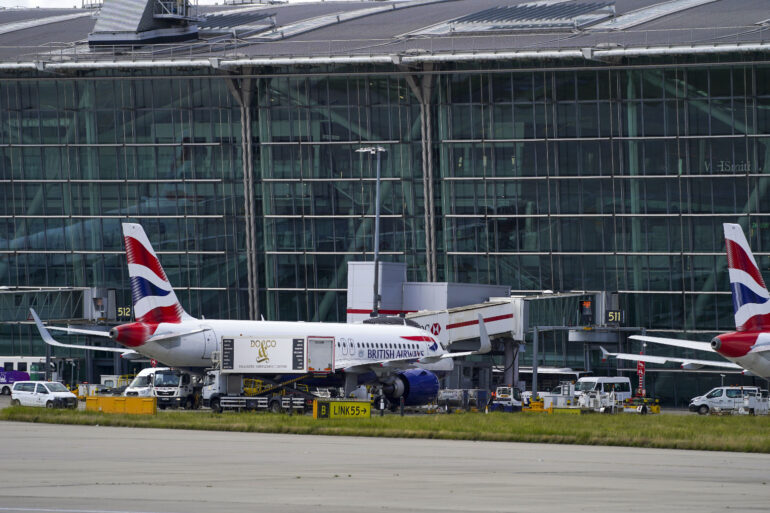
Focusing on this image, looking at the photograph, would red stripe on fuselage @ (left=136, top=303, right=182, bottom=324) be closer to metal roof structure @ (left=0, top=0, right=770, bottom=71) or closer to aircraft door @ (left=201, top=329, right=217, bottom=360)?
aircraft door @ (left=201, top=329, right=217, bottom=360)

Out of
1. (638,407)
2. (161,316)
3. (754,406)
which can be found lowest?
(754,406)

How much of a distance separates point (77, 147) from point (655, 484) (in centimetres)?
7529

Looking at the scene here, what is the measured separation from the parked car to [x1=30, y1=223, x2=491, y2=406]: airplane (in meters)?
3.47

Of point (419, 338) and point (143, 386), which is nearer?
point (143, 386)

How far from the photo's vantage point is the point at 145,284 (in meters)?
58.2

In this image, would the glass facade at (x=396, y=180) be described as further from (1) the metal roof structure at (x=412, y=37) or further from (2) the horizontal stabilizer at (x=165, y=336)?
(2) the horizontal stabilizer at (x=165, y=336)

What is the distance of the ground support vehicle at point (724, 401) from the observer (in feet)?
233

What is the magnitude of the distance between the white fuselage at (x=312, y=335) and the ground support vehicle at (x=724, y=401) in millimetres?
14881

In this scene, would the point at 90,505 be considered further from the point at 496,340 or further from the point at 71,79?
the point at 71,79

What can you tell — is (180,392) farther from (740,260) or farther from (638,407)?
(740,260)

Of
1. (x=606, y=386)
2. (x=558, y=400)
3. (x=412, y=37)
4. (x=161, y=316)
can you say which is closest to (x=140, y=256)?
(x=161, y=316)

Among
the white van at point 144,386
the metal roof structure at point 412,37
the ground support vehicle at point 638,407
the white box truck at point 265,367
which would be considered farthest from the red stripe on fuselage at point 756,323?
the metal roof structure at point 412,37

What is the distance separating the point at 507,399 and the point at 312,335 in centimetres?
1279

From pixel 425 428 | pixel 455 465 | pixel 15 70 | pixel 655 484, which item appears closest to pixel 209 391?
pixel 425 428
